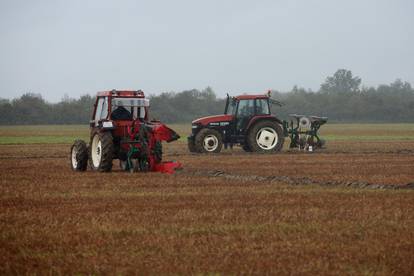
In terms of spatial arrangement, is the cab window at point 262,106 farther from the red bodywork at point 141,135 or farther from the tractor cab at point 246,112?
the red bodywork at point 141,135

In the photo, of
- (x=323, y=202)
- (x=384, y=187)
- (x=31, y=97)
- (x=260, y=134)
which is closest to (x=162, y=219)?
(x=323, y=202)

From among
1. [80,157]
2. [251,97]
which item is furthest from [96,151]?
[251,97]

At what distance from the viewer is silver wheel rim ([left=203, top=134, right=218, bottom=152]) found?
3254 cm

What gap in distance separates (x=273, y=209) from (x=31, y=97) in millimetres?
97851

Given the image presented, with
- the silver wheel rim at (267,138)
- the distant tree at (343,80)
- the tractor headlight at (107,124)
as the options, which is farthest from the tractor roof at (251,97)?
the distant tree at (343,80)

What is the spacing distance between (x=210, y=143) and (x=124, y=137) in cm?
1053

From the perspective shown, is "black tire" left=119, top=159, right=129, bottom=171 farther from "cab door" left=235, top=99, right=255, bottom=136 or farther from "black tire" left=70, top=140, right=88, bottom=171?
"cab door" left=235, top=99, right=255, bottom=136

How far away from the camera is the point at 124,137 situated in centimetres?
2236

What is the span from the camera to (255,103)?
107ft

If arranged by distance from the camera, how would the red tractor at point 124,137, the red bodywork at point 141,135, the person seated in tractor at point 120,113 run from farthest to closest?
the person seated in tractor at point 120,113
the red tractor at point 124,137
the red bodywork at point 141,135

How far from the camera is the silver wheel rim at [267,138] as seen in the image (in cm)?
3256

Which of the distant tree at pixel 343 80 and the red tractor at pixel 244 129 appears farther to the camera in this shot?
the distant tree at pixel 343 80

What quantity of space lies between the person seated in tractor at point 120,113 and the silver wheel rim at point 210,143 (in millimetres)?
9768

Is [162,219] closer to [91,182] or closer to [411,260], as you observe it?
[411,260]
